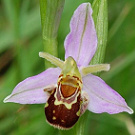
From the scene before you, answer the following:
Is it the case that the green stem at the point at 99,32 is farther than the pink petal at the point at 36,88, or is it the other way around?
the green stem at the point at 99,32

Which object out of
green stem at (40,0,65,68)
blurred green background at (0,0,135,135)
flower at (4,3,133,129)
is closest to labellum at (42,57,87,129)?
flower at (4,3,133,129)

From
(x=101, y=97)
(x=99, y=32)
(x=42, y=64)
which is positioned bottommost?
(x=42, y=64)

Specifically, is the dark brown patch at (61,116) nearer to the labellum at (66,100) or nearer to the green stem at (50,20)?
the labellum at (66,100)

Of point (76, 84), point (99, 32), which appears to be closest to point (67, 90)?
point (76, 84)

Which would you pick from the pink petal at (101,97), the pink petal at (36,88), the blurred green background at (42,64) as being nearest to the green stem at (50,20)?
the pink petal at (36,88)

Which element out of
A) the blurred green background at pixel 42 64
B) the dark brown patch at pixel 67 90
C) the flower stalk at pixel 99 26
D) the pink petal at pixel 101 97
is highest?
the flower stalk at pixel 99 26

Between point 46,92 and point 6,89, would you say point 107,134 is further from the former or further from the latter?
point 46,92

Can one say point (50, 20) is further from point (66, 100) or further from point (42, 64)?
point (42, 64)

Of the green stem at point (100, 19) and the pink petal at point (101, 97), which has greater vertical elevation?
the green stem at point (100, 19)
